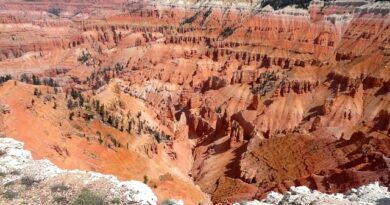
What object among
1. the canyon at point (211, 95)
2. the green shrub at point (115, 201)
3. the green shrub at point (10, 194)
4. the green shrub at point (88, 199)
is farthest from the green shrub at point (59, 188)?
the canyon at point (211, 95)

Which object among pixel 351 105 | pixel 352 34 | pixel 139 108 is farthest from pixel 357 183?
pixel 352 34

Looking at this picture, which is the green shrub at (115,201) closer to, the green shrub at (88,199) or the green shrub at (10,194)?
the green shrub at (88,199)

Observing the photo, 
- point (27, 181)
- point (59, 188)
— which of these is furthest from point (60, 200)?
point (27, 181)

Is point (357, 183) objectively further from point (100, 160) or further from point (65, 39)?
point (65, 39)

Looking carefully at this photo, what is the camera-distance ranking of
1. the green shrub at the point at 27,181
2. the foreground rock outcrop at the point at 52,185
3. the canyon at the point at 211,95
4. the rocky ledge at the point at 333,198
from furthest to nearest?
the canyon at the point at 211,95 → the green shrub at the point at 27,181 → the rocky ledge at the point at 333,198 → the foreground rock outcrop at the point at 52,185

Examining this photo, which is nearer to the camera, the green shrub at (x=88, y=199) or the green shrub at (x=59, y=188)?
the green shrub at (x=88, y=199)

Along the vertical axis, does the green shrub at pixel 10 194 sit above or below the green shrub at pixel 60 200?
above

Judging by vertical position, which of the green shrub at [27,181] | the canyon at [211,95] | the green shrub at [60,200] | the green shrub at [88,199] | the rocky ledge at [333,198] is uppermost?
the green shrub at [27,181]
